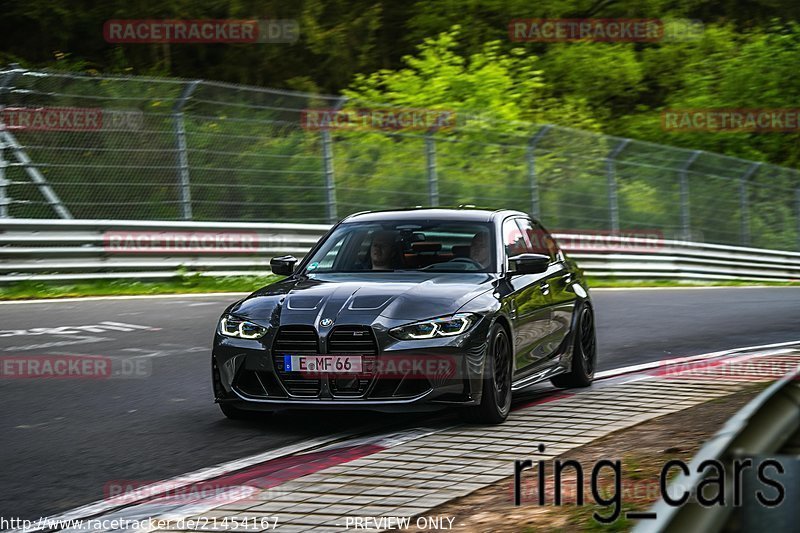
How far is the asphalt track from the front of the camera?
7316 millimetres

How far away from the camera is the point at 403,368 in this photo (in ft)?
27.2

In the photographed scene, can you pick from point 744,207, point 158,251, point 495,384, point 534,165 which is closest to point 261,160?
point 158,251

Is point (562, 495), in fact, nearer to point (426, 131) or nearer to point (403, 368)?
point (403, 368)

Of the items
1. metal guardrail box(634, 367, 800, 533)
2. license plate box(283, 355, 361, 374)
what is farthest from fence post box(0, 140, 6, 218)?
metal guardrail box(634, 367, 800, 533)

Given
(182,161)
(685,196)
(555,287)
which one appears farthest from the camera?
(685,196)

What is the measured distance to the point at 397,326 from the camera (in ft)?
27.4

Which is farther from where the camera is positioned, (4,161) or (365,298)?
(4,161)

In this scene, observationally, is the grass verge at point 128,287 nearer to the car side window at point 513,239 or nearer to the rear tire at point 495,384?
the car side window at point 513,239

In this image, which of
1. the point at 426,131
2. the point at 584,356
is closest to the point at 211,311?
the point at 584,356

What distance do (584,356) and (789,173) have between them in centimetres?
2704

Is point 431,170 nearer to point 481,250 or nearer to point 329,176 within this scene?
point 329,176

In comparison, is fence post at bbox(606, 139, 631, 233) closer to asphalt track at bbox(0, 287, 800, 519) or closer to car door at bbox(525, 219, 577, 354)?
asphalt track at bbox(0, 287, 800, 519)

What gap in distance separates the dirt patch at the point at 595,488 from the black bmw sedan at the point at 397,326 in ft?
3.35

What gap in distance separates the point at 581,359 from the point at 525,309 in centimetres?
141
